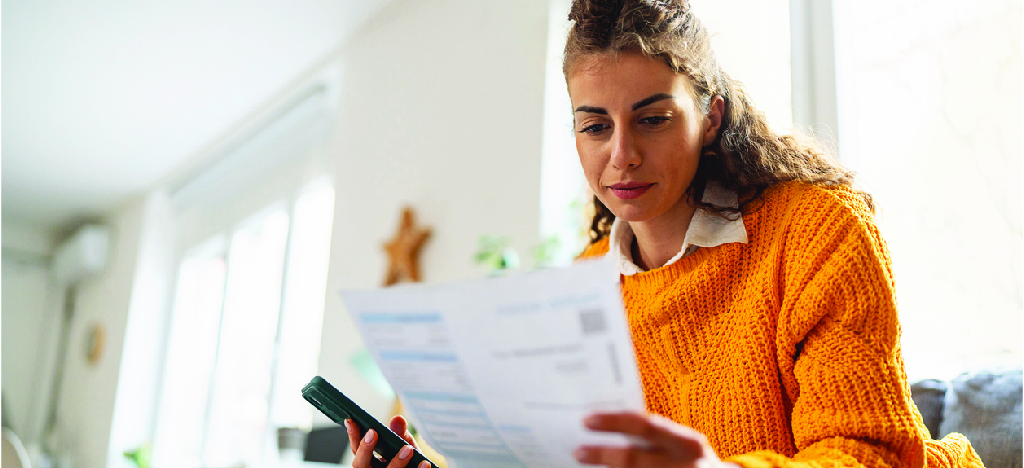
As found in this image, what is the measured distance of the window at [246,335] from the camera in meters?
4.46

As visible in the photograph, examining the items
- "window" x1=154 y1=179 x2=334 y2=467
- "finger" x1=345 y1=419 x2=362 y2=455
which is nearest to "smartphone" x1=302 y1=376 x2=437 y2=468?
"finger" x1=345 y1=419 x2=362 y2=455

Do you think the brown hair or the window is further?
the window

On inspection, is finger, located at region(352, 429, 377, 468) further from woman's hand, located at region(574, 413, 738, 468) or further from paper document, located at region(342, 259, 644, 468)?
woman's hand, located at region(574, 413, 738, 468)

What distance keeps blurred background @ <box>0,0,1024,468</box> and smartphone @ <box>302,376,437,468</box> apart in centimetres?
99

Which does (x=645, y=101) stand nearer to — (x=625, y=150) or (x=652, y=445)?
(x=625, y=150)

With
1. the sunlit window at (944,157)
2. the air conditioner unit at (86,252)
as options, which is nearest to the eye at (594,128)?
the sunlit window at (944,157)

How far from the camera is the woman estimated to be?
0.84 m

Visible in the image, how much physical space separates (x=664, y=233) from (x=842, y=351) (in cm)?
38

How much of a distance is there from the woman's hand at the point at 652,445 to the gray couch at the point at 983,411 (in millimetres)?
832

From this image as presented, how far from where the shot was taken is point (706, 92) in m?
1.13

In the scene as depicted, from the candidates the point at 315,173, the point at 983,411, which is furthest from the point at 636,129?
the point at 315,173

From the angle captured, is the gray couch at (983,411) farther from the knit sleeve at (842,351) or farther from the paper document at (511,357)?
the paper document at (511,357)

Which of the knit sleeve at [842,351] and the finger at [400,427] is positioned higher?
the knit sleeve at [842,351]

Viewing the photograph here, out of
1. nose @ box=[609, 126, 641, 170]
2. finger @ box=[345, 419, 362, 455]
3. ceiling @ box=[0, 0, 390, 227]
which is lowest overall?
finger @ box=[345, 419, 362, 455]
